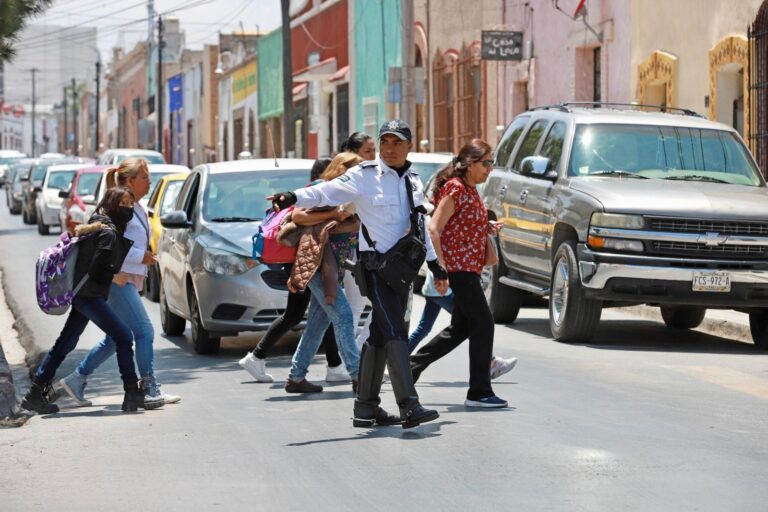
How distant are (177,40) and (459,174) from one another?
326ft

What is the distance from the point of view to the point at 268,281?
12.2 metres

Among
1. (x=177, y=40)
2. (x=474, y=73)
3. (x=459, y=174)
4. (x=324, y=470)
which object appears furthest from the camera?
(x=177, y=40)

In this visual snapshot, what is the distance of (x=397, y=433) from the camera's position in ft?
29.4

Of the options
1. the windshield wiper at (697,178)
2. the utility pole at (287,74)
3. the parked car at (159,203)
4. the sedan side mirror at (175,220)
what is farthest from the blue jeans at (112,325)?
the utility pole at (287,74)

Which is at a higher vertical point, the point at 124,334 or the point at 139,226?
the point at 139,226

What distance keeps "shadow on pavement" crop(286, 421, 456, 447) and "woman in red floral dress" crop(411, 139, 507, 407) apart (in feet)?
2.09

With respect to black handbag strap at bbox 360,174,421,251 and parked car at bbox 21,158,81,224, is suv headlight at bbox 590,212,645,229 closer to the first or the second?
black handbag strap at bbox 360,174,421,251

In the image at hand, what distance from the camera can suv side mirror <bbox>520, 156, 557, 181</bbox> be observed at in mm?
14195

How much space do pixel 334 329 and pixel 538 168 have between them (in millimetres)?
4010

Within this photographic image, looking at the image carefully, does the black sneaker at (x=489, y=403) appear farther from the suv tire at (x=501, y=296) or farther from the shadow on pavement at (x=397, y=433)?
the suv tire at (x=501, y=296)

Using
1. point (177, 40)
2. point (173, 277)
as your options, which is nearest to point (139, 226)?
point (173, 277)

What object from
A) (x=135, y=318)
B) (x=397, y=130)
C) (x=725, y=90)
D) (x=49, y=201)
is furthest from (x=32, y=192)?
(x=397, y=130)

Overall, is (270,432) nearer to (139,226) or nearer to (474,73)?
(139,226)

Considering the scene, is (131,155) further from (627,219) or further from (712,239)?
(712,239)
